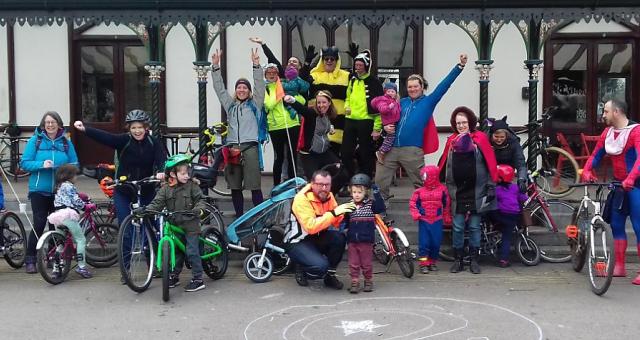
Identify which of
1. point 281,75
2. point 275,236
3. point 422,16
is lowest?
point 275,236

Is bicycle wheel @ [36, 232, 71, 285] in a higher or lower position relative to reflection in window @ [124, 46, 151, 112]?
lower

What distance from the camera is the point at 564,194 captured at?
9.54m

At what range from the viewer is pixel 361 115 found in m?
8.35

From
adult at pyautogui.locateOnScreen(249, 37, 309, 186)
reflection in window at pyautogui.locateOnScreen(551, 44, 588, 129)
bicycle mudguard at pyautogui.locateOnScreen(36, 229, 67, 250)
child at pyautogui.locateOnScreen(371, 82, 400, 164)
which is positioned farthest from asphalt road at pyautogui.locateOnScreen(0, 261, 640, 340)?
reflection in window at pyautogui.locateOnScreen(551, 44, 588, 129)

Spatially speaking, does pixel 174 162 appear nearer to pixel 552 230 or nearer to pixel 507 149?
pixel 507 149

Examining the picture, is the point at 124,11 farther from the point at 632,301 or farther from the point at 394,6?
the point at 632,301

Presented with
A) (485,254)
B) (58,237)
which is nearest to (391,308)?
(485,254)

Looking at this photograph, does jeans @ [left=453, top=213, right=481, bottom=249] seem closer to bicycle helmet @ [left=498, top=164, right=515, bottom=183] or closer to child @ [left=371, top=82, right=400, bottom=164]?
bicycle helmet @ [left=498, top=164, right=515, bottom=183]

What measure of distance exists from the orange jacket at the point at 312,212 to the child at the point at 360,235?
0.57 ft

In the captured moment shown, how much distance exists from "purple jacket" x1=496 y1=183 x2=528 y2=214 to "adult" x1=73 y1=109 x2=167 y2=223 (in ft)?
11.8

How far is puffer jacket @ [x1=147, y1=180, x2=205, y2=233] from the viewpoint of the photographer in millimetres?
6816

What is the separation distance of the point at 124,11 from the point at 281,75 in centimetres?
203

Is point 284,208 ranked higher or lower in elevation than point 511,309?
higher

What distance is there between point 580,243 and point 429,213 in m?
1.57
